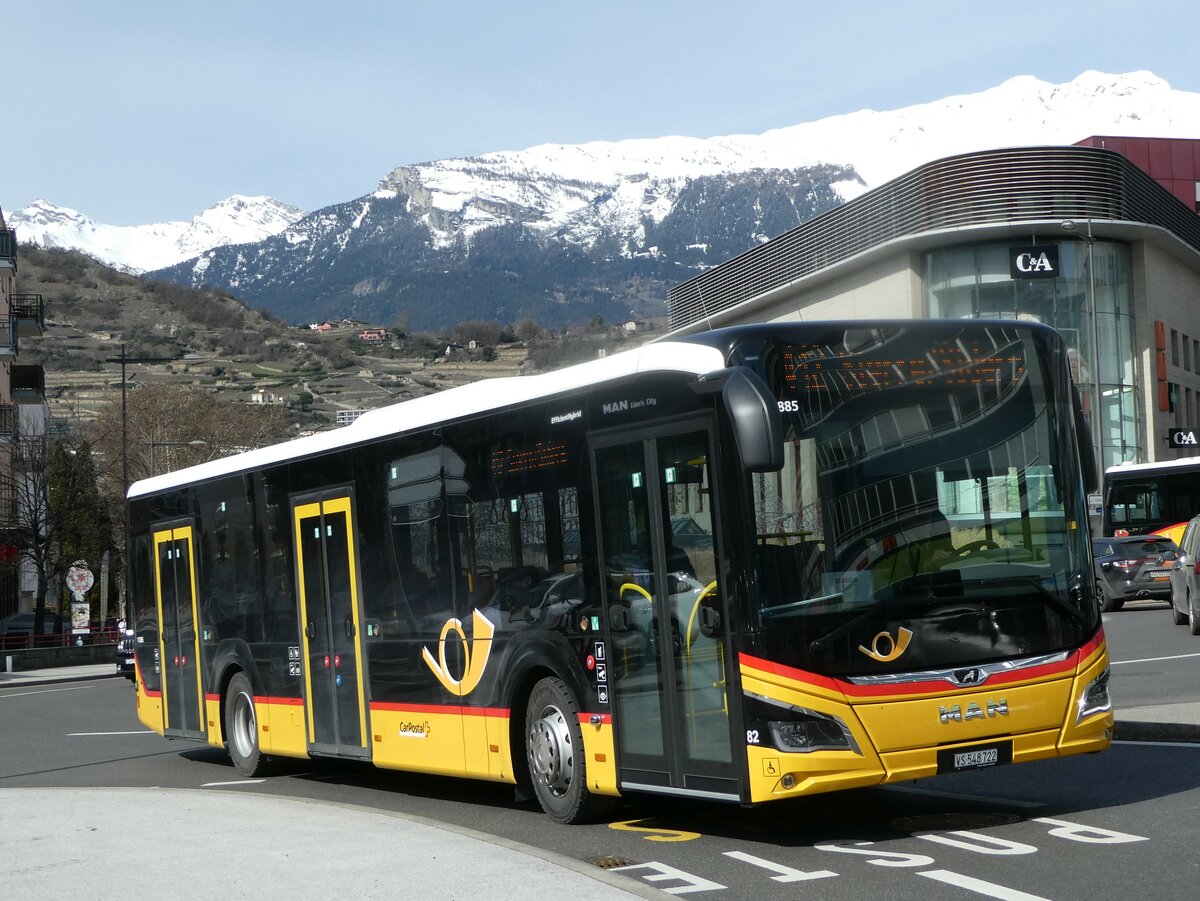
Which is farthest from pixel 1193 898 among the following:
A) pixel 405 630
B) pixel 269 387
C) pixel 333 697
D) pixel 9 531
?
pixel 269 387

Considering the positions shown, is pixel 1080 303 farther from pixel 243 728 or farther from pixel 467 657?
pixel 467 657

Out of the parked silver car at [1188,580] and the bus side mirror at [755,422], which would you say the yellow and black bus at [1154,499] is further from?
the bus side mirror at [755,422]

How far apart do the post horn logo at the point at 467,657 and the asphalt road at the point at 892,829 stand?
91 cm

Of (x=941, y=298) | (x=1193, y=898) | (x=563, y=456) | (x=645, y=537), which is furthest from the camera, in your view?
(x=941, y=298)

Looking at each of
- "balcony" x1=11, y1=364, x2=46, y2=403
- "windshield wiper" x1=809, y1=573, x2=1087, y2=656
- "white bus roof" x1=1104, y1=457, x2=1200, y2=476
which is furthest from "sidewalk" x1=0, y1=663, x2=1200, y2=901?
"balcony" x1=11, y1=364, x2=46, y2=403

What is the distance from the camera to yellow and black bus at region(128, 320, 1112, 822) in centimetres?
894

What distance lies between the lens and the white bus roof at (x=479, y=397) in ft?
31.4

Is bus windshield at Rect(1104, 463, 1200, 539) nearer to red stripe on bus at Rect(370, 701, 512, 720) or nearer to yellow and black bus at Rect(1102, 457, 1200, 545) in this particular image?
yellow and black bus at Rect(1102, 457, 1200, 545)

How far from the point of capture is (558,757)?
1057cm

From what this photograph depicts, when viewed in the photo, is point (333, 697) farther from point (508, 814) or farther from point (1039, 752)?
point (1039, 752)

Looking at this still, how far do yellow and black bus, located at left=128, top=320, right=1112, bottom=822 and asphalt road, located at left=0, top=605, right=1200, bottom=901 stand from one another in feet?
1.30

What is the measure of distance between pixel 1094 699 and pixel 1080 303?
53094 mm

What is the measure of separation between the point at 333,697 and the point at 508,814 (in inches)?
107

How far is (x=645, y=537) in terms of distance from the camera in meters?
9.79
